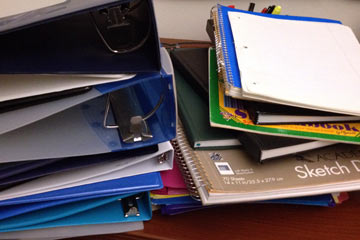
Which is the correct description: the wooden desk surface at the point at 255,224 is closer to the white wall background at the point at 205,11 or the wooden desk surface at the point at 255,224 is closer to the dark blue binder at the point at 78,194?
the dark blue binder at the point at 78,194

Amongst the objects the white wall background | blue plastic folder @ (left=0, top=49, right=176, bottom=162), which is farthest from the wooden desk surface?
the white wall background

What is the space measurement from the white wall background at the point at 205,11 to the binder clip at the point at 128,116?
0.50 m

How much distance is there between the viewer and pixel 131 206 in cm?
41

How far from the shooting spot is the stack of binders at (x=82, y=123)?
0.98ft

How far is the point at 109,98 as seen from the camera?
0.42 metres

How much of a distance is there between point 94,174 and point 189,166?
4.8 inches

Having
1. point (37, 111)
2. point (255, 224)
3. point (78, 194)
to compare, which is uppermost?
point (37, 111)

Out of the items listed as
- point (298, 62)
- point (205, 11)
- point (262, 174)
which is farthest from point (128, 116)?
point (205, 11)

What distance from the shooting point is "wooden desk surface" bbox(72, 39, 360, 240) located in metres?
0.42

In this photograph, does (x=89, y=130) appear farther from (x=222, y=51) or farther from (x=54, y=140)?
(x=222, y=51)

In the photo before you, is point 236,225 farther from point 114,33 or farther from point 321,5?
point 321,5

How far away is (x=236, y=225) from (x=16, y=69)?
0.32 meters

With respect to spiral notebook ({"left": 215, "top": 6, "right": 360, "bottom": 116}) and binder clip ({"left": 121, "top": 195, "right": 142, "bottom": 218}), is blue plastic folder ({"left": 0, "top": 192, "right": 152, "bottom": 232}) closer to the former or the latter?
binder clip ({"left": 121, "top": 195, "right": 142, "bottom": 218})

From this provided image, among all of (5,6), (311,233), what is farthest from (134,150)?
(5,6)
